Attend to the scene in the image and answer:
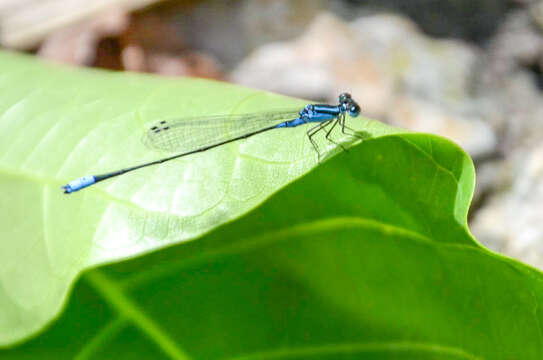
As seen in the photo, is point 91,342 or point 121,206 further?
point 91,342

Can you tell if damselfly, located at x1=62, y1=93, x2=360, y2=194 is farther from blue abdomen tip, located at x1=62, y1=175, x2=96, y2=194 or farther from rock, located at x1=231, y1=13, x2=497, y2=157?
rock, located at x1=231, y1=13, x2=497, y2=157

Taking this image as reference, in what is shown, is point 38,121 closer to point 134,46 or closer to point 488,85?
point 134,46

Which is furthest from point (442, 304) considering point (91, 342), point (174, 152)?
point (91, 342)

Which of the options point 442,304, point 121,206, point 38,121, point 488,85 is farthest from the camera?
point 488,85

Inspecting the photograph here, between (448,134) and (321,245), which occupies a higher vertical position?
(321,245)

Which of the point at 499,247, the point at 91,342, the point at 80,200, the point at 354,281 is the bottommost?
the point at 499,247

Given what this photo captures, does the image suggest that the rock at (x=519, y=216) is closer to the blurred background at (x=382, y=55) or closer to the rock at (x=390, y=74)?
the blurred background at (x=382, y=55)

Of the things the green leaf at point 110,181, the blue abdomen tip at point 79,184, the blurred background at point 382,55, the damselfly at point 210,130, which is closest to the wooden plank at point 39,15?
the blurred background at point 382,55
